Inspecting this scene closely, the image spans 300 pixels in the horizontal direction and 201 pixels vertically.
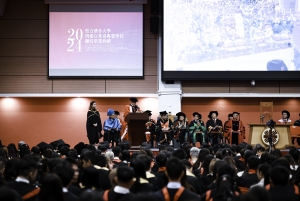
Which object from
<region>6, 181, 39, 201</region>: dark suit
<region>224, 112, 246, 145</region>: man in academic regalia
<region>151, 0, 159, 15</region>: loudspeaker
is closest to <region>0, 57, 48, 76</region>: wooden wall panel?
<region>151, 0, 159, 15</region>: loudspeaker

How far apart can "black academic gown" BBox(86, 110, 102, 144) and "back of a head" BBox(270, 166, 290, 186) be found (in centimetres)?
1191

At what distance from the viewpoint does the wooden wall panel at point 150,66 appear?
1911cm

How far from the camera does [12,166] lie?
5773mm

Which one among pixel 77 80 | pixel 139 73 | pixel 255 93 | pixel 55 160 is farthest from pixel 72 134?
pixel 55 160

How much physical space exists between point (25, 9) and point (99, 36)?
2.84 metres

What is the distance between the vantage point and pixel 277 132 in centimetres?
1502

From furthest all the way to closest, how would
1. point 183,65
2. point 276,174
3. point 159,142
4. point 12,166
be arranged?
point 183,65
point 159,142
point 12,166
point 276,174

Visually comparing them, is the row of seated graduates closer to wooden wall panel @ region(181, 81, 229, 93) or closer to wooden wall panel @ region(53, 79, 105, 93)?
wooden wall panel @ region(181, 81, 229, 93)

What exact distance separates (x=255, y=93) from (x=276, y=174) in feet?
47.7

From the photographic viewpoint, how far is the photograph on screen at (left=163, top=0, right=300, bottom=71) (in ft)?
59.9

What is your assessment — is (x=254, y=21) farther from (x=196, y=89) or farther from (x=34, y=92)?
(x=34, y=92)

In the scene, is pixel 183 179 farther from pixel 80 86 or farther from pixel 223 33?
pixel 80 86

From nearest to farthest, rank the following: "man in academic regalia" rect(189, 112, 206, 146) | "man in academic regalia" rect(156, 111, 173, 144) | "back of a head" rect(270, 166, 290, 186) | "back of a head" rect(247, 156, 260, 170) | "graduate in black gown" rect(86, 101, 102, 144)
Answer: "back of a head" rect(270, 166, 290, 186) → "back of a head" rect(247, 156, 260, 170) → "man in academic regalia" rect(156, 111, 173, 144) → "man in academic regalia" rect(189, 112, 206, 146) → "graduate in black gown" rect(86, 101, 102, 144)

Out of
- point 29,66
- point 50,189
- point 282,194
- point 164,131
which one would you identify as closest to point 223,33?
point 164,131
